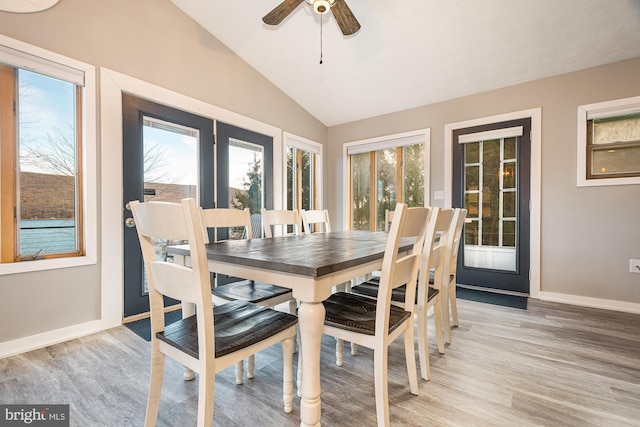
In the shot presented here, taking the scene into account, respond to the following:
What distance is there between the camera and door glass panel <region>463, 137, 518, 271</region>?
3262 mm

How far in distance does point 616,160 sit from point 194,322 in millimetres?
→ 3840

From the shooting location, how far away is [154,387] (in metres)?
1.13

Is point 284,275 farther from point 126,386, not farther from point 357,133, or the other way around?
point 357,133

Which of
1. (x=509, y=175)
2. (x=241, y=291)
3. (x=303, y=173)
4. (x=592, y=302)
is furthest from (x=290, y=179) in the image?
(x=592, y=302)

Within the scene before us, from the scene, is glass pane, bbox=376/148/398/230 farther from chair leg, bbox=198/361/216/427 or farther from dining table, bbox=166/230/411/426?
chair leg, bbox=198/361/216/427

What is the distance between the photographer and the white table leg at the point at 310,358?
1.05 meters

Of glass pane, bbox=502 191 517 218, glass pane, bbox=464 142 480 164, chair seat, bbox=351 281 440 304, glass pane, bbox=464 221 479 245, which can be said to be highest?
glass pane, bbox=464 142 480 164

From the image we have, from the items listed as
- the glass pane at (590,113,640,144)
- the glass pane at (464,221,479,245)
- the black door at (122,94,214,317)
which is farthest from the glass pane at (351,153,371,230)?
the glass pane at (590,113,640,144)

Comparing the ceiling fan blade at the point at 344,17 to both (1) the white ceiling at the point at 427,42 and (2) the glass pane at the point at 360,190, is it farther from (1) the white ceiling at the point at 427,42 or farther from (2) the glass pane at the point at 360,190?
(2) the glass pane at the point at 360,190

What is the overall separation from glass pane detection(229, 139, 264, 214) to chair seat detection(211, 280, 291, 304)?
5.19 ft

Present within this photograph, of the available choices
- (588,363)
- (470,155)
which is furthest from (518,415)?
(470,155)

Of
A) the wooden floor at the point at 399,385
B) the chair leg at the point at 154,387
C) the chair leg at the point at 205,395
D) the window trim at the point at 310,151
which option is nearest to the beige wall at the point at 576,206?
→ the wooden floor at the point at 399,385

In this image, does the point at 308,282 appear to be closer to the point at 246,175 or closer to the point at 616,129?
the point at 246,175

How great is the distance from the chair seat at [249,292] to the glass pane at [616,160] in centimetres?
325
